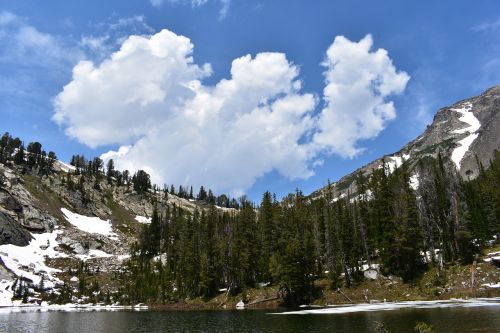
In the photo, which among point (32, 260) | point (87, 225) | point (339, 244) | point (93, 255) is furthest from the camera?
point (87, 225)

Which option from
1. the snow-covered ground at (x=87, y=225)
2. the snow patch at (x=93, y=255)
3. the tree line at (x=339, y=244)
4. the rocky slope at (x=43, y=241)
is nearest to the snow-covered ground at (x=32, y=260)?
the rocky slope at (x=43, y=241)

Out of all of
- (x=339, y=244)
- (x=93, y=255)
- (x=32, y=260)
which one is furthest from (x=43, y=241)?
(x=339, y=244)

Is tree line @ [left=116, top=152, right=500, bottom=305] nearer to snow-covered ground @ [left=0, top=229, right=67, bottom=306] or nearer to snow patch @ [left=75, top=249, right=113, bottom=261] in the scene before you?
snow-covered ground @ [left=0, top=229, right=67, bottom=306]

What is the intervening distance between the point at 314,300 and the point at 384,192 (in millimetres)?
33678

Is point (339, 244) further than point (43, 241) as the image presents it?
No

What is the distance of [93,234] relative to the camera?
178750 millimetres

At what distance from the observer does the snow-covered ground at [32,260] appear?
115125 millimetres

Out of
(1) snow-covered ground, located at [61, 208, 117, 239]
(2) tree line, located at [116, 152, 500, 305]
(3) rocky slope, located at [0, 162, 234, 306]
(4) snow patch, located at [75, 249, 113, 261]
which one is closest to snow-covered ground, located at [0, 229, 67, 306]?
(3) rocky slope, located at [0, 162, 234, 306]

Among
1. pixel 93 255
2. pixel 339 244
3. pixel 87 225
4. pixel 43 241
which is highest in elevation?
pixel 87 225

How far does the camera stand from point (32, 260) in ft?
Answer: 452

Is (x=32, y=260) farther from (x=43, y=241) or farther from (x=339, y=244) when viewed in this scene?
(x=339, y=244)

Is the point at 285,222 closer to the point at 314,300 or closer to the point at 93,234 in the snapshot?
the point at 314,300

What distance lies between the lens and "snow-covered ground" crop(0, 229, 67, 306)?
115125 mm

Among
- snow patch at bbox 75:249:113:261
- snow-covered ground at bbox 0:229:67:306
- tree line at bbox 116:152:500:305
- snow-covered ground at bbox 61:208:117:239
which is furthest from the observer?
snow-covered ground at bbox 61:208:117:239
